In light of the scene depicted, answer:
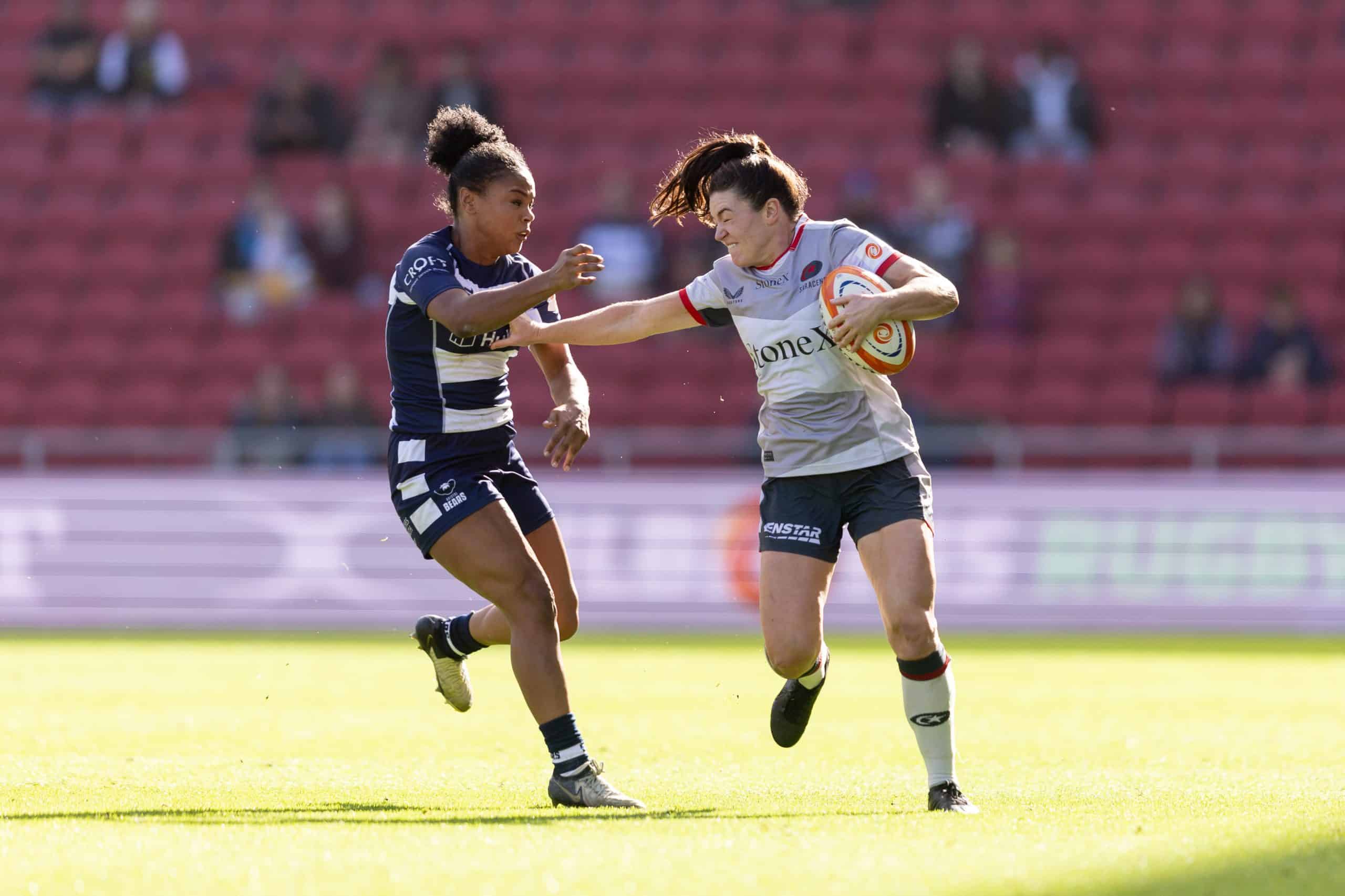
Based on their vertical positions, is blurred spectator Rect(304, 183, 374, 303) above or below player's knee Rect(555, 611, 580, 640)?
above

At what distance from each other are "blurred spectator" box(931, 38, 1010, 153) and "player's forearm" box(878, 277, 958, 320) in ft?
43.9

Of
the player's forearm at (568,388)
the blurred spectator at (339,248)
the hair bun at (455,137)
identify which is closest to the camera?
the hair bun at (455,137)

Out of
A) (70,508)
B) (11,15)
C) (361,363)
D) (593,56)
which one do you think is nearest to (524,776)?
(70,508)

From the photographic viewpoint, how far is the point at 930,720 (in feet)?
20.2

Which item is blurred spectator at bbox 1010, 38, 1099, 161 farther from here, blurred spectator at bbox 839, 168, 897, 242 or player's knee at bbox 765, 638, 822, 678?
player's knee at bbox 765, 638, 822, 678

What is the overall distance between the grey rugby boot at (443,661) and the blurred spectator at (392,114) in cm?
1270

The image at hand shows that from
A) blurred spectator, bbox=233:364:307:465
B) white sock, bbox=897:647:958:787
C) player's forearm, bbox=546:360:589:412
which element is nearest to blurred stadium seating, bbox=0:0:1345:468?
blurred spectator, bbox=233:364:307:465

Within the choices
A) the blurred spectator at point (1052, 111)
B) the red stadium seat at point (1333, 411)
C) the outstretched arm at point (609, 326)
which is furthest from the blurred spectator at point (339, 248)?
the outstretched arm at point (609, 326)

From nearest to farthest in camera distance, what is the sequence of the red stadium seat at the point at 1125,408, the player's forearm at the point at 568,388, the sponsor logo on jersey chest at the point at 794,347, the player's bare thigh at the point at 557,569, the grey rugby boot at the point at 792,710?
the sponsor logo on jersey chest at the point at 794,347, the player's forearm at the point at 568,388, the player's bare thigh at the point at 557,569, the grey rugby boot at the point at 792,710, the red stadium seat at the point at 1125,408

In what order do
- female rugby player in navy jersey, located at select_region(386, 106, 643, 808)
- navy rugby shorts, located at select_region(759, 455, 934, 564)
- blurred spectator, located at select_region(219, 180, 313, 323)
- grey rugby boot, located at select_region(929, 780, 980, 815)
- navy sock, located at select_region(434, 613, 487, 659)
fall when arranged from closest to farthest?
grey rugby boot, located at select_region(929, 780, 980, 815) → female rugby player in navy jersey, located at select_region(386, 106, 643, 808) → navy rugby shorts, located at select_region(759, 455, 934, 564) → navy sock, located at select_region(434, 613, 487, 659) → blurred spectator, located at select_region(219, 180, 313, 323)

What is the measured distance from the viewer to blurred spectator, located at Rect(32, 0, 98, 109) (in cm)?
2055

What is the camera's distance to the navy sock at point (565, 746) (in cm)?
614

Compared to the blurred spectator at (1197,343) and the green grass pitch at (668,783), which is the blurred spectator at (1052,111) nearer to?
the blurred spectator at (1197,343)

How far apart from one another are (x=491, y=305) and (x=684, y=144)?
14165 millimetres
